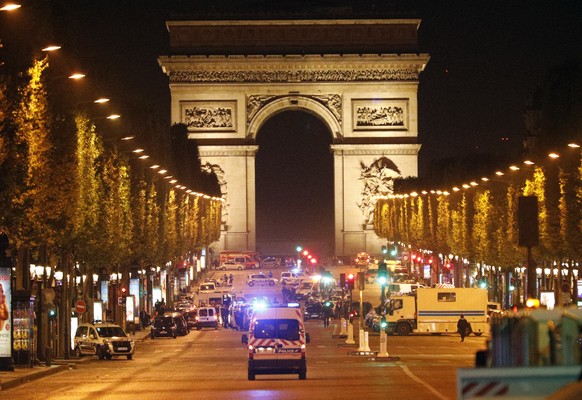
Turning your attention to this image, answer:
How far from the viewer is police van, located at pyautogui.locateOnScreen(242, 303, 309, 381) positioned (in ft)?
96.9

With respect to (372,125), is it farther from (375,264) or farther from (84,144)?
(84,144)

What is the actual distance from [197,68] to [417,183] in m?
21.6

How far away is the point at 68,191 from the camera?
136ft

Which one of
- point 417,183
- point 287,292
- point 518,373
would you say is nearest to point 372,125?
point 417,183

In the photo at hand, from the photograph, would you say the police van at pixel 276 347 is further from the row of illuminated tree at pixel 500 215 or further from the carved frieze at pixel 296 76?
the carved frieze at pixel 296 76

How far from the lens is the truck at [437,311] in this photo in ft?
189

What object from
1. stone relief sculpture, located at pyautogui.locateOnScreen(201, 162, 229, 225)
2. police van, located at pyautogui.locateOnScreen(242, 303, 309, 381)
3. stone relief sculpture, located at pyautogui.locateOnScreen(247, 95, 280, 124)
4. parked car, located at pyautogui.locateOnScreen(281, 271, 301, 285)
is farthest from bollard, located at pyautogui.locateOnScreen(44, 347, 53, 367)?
stone relief sculpture, located at pyautogui.locateOnScreen(247, 95, 280, 124)

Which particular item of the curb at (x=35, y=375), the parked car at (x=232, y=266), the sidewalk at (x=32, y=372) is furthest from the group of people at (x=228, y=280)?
the curb at (x=35, y=375)

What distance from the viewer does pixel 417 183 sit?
113375 mm

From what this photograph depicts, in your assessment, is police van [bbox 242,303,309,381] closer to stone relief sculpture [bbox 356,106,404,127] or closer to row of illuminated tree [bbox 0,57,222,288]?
row of illuminated tree [bbox 0,57,222,288]

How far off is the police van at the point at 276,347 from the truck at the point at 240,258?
87.8 m

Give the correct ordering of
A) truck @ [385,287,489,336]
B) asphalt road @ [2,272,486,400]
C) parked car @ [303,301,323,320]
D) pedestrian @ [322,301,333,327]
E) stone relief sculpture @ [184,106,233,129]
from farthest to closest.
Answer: stone relief sculpture @ [184,106,233,129]
parked car @ [303,301,323,320]
pedestrian @ [322,301,333,327]
truck @ [385,287,489,336]
asphalt road @ [2,272,486,400]

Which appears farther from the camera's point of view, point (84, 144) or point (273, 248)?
point (273, 248)

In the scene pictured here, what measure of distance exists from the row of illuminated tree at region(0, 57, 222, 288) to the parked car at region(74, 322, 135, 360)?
2.32 meters
